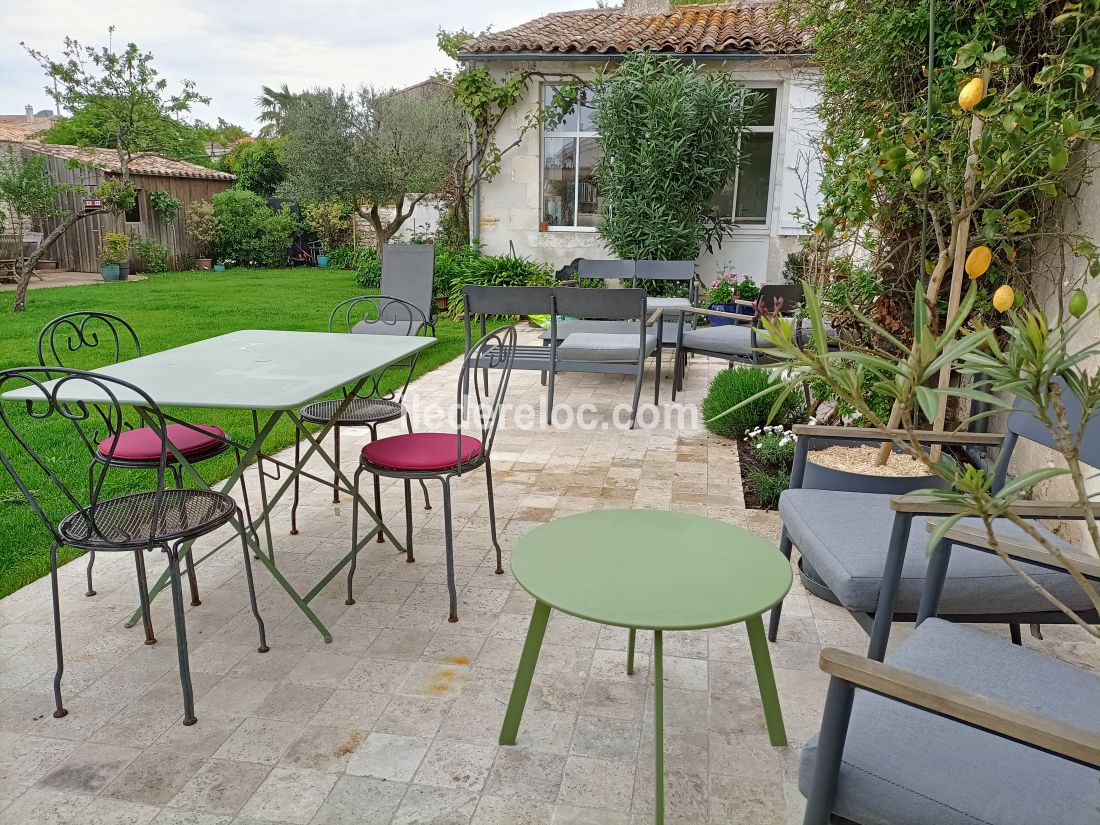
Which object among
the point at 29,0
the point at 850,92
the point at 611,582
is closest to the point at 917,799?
the point at 611,582

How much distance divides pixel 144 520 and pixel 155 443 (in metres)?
0.67

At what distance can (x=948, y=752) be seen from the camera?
1285 millimetres

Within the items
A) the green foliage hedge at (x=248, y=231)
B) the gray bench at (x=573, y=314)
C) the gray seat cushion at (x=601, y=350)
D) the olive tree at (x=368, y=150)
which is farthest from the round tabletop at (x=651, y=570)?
the green foliage hedge at (x=248, y=231)

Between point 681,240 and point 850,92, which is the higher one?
point 850,92

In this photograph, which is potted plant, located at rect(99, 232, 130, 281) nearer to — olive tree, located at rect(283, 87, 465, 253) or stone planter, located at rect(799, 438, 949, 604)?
olive tree, located at rect(283, 87, 465, 253)

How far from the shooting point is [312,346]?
3230 mm

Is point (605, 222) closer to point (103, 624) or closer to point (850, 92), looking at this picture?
point (850, 92)

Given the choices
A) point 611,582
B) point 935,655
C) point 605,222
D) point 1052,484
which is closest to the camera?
point 935,655

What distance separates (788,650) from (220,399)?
6.37ft

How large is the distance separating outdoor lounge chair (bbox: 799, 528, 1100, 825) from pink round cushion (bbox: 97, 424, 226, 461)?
7.15ft

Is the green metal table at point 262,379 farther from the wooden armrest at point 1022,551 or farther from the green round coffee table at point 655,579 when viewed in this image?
the wooden armrest at point 1022,551

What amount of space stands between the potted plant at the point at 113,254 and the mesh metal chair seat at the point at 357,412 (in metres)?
13.7

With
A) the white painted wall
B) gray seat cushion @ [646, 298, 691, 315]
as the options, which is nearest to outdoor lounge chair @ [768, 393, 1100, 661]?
gray seat cushion @ [646, 298, 691, 315]

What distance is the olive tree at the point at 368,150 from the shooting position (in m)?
13.2
